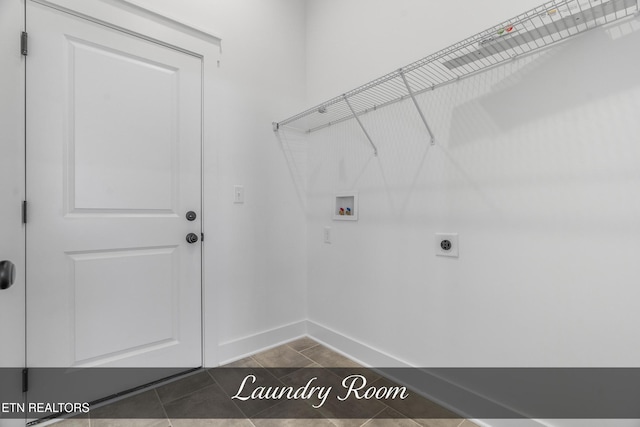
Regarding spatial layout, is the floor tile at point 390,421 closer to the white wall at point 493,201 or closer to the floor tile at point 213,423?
the white wall at point 493,201

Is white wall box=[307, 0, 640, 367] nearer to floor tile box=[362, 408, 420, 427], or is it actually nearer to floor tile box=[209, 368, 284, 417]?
floor tile box=[362, 408, 420, 427]

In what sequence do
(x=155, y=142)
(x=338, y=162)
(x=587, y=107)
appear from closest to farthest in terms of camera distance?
(x=587, y=107) < (x=155, y=142) < (x=338, y=162)

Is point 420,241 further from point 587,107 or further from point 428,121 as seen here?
point 587,107

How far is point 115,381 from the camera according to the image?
162cm

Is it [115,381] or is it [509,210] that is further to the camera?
[115,381]

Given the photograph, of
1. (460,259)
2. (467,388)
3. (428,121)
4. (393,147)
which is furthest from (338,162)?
(467,388)

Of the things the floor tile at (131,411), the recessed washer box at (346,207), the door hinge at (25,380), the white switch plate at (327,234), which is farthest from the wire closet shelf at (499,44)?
the door hinge at (25,380)

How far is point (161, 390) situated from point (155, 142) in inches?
57.2

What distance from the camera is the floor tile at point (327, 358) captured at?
1.97 meters

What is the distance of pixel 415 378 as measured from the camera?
169cm

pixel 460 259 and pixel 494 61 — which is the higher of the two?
pixel 494 61

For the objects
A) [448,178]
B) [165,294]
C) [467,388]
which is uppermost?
[448,178]

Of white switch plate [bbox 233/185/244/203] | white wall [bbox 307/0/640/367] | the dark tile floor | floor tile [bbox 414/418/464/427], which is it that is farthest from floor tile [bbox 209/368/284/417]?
white switch plate [bbox 233/185/244/203]

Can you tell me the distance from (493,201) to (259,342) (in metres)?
1.81
